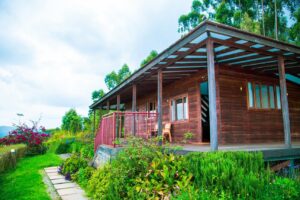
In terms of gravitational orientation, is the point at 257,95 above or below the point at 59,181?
above

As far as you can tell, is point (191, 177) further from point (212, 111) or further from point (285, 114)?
point (285, 114)

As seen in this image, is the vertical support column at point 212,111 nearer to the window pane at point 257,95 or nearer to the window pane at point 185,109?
the window pane at point 185,109

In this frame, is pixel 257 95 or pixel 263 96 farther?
pixel 263 96

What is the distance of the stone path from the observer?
5016 millimetres

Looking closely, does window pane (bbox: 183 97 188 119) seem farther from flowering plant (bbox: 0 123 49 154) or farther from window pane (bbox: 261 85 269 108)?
flowering plant (bbox: 0 123 49 154)

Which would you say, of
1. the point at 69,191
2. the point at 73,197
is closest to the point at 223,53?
the point at 73,197

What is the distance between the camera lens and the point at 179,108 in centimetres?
909

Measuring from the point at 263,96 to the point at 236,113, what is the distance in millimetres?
1695

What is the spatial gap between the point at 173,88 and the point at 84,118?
18.6 metres

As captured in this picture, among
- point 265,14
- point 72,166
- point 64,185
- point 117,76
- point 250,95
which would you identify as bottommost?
point 64,185

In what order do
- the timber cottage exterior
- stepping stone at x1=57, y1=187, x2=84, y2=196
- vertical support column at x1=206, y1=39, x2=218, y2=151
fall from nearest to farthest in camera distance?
1. vertical support column at x1=206, y1=39, x2=218, y2=151
2. stepping stone at x1=57, y1=187, x2=84, y2=196
3. the timber cottage exterior

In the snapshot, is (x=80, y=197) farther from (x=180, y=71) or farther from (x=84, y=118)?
(x=84, y=118)

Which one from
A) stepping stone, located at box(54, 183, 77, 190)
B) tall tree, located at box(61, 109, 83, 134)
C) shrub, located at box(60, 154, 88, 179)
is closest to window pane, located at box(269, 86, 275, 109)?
shrub, located at box(60, 154, 88, 179)

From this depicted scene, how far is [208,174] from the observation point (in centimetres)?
314
